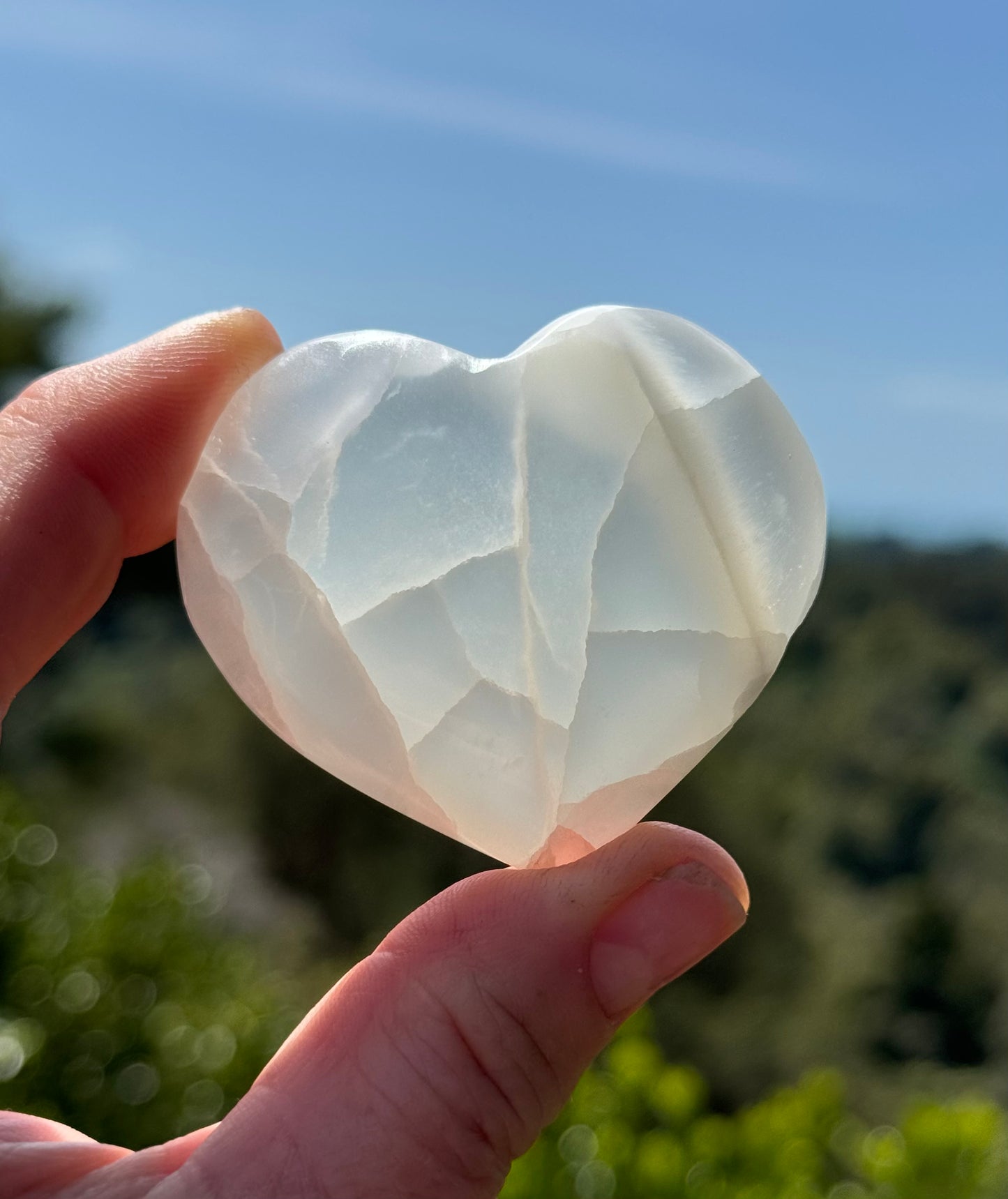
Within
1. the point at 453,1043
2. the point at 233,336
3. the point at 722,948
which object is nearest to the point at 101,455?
the point at 233,336

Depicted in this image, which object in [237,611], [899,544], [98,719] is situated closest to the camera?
[237,611]

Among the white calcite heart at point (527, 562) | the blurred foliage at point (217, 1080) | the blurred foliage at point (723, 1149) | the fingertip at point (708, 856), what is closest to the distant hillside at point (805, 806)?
the blurred foliage at point (217, 1080)

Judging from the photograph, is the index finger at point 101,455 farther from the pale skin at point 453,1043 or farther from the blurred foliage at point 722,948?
the blurred foliage at point 722,948

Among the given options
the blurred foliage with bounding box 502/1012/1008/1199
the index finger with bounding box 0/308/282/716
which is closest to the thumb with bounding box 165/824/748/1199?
the index finger with bounding box 0/308/282/716

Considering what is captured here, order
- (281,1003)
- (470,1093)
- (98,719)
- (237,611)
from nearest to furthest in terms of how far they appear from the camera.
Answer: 1. (470,1093)
2. (237,611)
3. (281,1003)
4. (98,719)

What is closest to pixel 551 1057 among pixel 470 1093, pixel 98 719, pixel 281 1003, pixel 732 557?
pixel 470 1093

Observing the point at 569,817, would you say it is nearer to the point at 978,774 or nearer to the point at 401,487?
the point at 401,487

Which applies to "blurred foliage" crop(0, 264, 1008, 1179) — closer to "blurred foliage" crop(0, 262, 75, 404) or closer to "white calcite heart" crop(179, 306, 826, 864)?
"blurred foliage" crop(0, 262, 75, 404)
